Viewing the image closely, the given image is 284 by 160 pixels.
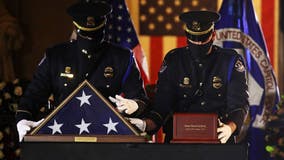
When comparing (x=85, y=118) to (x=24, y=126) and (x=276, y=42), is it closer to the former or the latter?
(x=24, y=126)

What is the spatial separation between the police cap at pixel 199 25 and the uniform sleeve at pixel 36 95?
0.70m

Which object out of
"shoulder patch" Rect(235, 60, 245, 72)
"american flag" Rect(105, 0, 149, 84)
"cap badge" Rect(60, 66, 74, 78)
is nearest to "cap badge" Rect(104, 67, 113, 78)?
"cap badge" Rect(60, 66, 74, 78)

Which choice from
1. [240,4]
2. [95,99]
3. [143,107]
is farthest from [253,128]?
[95,99]

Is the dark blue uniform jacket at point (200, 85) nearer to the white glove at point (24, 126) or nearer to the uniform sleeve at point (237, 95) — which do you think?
the uniform sleeve at point (237, 95)

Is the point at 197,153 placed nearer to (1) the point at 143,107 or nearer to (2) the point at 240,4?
(1) the point at 143,107

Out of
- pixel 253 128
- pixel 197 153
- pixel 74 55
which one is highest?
pixel 74 55

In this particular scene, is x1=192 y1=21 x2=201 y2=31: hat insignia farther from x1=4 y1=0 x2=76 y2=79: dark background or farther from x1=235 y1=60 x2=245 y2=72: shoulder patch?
x1=4 y1=0 x2=76 y2=79: dark background

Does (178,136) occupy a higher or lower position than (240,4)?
lower

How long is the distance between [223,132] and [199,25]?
22.0 inches

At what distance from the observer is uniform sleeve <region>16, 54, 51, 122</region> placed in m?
3.26

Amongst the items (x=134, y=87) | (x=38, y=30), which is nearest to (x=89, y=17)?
(x=134, y=87)

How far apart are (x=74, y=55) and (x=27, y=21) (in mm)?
2015

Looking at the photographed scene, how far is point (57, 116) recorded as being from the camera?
294 cm

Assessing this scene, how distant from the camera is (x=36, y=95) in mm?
3314
